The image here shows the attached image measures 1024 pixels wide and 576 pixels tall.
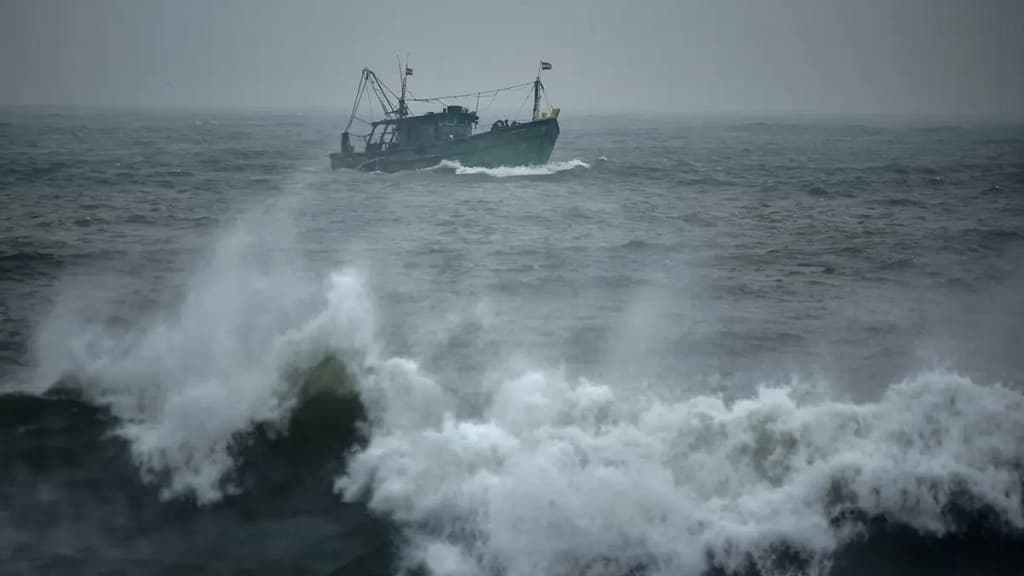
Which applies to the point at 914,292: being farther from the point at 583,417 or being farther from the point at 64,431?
the point at 64,431

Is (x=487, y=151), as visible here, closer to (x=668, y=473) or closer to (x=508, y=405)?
(x=508, y=405)

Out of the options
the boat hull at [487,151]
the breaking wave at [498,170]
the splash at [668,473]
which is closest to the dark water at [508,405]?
the splash at [668,473]

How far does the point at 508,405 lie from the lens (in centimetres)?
1325

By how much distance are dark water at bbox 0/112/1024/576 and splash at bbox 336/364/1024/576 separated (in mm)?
42

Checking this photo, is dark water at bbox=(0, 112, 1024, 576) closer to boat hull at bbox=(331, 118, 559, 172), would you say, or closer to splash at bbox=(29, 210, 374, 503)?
splash at bbox=(29, 210, 374, 503)

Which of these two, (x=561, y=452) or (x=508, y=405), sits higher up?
(x=508, y=405)

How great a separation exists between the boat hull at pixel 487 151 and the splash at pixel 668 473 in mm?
42945

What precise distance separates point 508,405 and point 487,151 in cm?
4376

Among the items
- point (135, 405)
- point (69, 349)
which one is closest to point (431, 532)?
point (135, 405)

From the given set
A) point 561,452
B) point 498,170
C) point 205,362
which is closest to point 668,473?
point 561,452

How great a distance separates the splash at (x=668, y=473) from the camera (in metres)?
10.2

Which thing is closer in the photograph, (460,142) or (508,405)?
(508,405)

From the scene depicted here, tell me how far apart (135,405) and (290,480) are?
11.9 ft

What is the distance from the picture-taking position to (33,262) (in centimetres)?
2559
